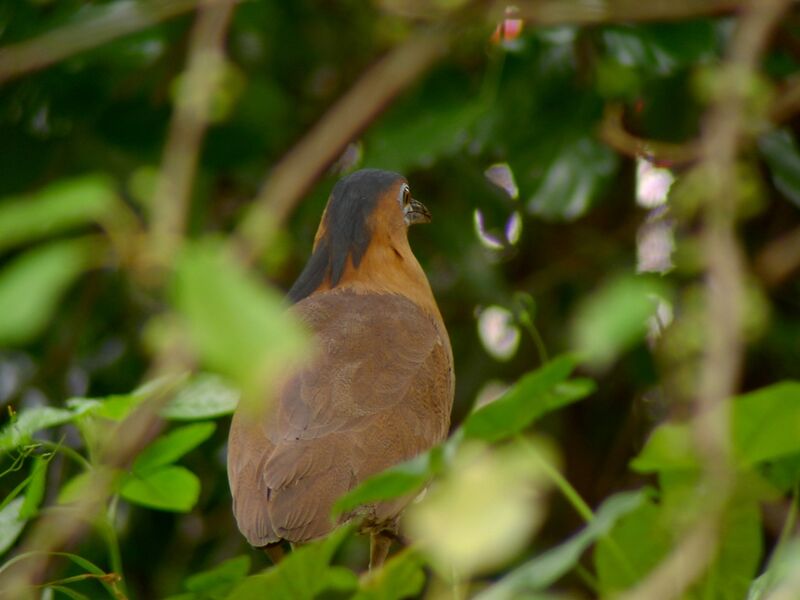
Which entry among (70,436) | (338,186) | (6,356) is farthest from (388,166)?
(6,356)

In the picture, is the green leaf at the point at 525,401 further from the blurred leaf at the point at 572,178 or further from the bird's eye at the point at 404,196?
the blurred leaf at the point at 572,178

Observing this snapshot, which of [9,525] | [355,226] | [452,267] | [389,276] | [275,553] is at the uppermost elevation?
[9,525]

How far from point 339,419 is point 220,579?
82 centimetres

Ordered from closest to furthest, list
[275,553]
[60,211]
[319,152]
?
[60,211]
[319,152]
[275,553]

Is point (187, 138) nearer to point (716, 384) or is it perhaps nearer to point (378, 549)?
point (716, 384)

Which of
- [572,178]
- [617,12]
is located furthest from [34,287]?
[572,178]

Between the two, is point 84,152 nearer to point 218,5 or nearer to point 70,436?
point 70,436

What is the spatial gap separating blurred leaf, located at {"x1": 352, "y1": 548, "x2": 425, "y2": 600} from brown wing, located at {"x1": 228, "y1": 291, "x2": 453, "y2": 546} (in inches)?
35.9

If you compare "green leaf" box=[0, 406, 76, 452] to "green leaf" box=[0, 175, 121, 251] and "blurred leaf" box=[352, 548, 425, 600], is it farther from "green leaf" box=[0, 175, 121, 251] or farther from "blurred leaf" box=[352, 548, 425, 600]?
"green leaf" box=[0, 175, 121, 251]

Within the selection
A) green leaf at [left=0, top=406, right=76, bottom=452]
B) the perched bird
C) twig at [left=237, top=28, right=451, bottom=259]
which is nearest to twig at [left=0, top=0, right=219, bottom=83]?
twig at [left=237, top=28, right=451, bottom=259]

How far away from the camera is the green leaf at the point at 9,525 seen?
186 cm

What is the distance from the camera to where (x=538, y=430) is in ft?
14.2

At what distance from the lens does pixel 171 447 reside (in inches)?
79.7

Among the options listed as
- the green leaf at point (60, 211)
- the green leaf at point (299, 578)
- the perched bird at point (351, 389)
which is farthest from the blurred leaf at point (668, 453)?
the perched bird at point (351, 389)
